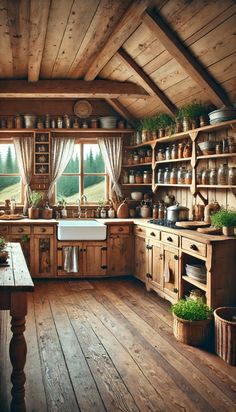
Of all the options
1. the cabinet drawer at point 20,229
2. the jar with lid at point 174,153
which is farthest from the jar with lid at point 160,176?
the cabinet drawer at point 20,229

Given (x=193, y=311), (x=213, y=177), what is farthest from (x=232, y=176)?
(x=193, y=311)

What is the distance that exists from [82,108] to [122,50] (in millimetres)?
2018

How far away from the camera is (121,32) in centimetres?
460

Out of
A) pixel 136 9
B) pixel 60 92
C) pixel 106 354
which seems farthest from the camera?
pixel 60 92

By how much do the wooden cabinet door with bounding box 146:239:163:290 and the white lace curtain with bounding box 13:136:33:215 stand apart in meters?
2.39

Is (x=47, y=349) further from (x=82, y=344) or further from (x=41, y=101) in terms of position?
(x=41, y=101)

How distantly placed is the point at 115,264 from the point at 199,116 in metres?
2.57

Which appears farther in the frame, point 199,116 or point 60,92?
point 60,92

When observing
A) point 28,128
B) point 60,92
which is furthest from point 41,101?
point 60,92

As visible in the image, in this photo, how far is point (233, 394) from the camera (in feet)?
10.00

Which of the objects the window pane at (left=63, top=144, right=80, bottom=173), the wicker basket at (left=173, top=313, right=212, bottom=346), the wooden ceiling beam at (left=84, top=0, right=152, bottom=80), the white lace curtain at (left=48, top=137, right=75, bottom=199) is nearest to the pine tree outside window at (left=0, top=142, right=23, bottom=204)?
the white lace curtain at (left=48, top=137, right=75, bottom=199)

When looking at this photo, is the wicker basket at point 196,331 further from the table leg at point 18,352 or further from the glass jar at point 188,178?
the glass jar at point 188,178

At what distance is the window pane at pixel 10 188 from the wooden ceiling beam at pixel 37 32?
2.10 metres

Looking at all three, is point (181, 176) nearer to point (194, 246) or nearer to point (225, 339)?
point (194, 246)
